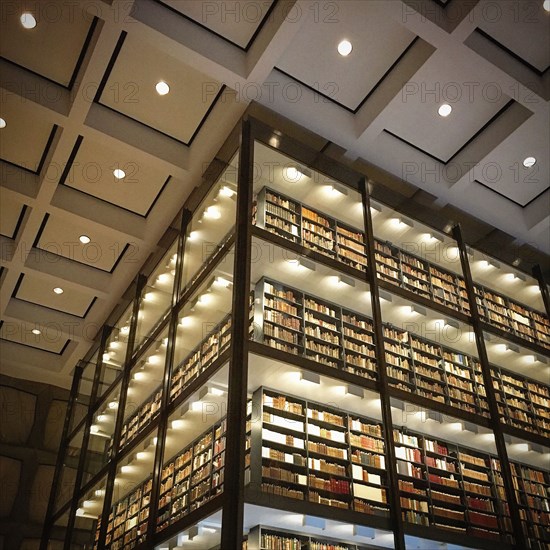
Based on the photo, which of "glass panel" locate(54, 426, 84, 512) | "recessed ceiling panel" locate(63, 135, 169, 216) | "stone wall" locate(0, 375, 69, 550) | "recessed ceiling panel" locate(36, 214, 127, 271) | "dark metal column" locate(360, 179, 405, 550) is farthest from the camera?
"stone wall" locate(0, 375, 69, 550)

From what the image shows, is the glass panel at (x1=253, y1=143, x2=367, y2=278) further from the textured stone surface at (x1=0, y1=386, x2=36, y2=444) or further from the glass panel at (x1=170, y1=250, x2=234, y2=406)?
the textured stone surface at (x1=0, y1=386, x2=36, y2=444)

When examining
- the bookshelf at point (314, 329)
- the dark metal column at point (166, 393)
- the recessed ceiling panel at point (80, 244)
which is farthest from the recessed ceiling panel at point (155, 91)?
the bookshelf at point (314, 329)

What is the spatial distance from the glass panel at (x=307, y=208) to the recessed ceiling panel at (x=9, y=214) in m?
3.38

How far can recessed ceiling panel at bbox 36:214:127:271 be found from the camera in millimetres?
8789

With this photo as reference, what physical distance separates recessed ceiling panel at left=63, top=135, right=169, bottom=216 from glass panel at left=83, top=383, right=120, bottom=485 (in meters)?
2.48

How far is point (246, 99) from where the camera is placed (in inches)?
270

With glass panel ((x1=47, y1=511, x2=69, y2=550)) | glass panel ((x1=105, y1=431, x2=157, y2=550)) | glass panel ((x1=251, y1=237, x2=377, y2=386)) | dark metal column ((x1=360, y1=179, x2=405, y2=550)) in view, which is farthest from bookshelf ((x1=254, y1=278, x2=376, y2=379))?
glass panel ((x1=47, y1=511, x2=69, y2=550))

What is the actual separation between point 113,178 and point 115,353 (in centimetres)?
260

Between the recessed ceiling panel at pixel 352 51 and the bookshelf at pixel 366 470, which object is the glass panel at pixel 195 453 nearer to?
the bookshelf at pixel 366 470

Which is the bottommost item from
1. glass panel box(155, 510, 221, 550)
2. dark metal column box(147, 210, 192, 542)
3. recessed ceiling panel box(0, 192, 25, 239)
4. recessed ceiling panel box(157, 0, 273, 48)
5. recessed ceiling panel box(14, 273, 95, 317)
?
glass panel box(155, 510, 221, 550)

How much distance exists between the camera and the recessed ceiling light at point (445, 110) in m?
7.14

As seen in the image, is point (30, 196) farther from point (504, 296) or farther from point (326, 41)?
point (504, 296)

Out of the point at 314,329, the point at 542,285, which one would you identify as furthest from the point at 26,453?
the point at 542,285

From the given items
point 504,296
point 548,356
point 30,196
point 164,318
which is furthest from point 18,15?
point 548,356
